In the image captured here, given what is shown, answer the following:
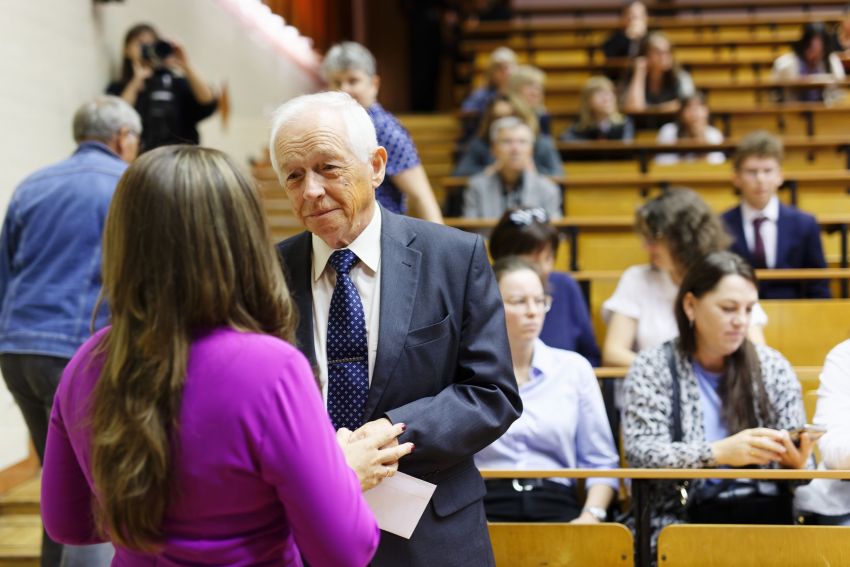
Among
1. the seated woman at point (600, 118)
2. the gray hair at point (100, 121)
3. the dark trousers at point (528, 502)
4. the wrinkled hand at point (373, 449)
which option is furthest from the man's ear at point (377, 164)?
the seated woman at point (600, 118)

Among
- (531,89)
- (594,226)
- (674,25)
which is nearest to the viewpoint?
(594,226)

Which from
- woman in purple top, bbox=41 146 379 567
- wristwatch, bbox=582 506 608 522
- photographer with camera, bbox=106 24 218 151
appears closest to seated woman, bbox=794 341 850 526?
wristwatch, bbox=582 506 608 522

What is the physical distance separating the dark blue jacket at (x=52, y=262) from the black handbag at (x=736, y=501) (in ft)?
4.54

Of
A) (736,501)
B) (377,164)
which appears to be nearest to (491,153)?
(736,501)

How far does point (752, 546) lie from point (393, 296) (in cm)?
90

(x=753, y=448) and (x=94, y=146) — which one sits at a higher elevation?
(x=94, y=146)

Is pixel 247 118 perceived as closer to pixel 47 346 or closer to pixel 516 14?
pixel 516 14

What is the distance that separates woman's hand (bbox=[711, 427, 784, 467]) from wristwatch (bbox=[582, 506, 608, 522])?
0.32 meters

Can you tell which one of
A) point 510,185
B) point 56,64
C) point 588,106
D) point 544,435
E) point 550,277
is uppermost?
point 56,64

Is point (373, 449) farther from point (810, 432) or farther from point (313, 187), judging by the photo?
point (810, 432)

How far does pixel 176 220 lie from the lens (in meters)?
1.02

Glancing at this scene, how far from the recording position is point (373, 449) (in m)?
1.26

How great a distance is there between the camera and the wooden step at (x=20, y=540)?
2.82 m

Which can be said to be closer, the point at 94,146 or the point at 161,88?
the point at 94,146
